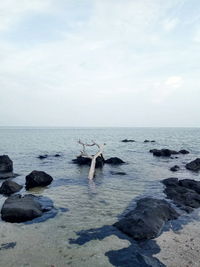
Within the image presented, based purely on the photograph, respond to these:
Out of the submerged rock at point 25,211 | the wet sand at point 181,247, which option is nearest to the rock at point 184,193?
the wet sand at point 181,247

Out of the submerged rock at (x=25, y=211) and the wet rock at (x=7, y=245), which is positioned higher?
the submerged rock at (x=25, y=211)

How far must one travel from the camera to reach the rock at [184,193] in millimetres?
20672

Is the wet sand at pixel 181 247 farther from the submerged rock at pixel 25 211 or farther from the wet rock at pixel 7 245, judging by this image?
the submerged rock at pixel 25 211

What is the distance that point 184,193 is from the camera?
23.2m

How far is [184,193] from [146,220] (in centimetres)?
892

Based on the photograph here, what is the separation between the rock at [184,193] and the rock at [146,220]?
8.40 ft

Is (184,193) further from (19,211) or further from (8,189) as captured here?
(8,189)

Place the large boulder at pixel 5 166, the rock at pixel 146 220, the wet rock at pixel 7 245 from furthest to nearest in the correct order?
the large boulder at pixel 5 166 < the rock at pixel 146 220 < the wet rock at pixel 7 245

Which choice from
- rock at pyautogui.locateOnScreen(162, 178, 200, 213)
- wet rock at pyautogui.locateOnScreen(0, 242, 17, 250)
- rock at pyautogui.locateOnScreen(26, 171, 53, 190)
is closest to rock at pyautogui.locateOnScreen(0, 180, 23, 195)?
rock at pyautogui.locateOnScreen(26, 171, 53, 190)

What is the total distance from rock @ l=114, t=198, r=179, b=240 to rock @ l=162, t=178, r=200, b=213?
256 cm

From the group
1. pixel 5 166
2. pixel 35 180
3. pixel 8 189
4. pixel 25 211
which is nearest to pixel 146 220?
pixel 25 211

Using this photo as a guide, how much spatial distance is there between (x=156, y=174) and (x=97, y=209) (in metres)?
17.6

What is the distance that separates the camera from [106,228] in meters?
15.9

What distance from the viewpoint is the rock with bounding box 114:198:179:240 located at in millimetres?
14758
